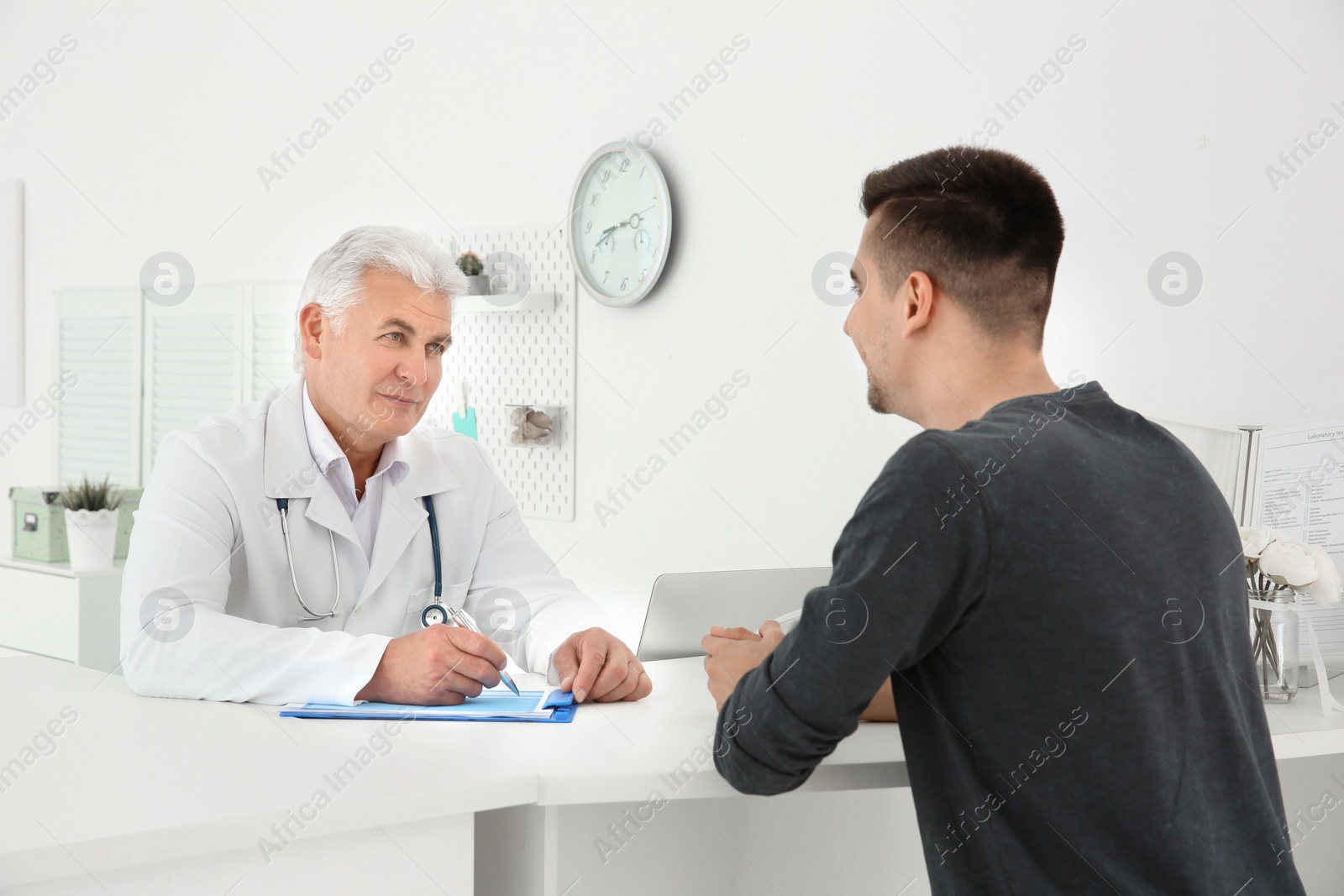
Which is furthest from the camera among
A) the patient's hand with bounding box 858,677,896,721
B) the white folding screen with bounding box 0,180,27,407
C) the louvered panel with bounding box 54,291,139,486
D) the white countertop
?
the white folding screen with bounding box 0,180,27,407

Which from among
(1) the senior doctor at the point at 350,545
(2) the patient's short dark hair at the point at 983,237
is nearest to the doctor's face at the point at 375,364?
(1) the senior doctor at the point at 350,545

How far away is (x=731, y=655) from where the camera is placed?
4.61 feet

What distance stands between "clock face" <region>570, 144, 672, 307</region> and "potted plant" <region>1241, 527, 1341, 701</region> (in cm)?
187

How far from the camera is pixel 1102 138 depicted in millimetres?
2273

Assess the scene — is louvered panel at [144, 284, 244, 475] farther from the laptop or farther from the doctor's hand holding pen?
the doctor's hand holding pen

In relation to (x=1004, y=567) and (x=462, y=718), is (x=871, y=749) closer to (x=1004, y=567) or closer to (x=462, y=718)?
(x=1004, y=567)

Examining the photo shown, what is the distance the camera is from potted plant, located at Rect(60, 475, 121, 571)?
160 inches

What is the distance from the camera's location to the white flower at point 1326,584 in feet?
5.31

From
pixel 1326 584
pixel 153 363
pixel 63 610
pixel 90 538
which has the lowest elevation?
pixel 63 610

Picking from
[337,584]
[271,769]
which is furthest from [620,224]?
[271,769]

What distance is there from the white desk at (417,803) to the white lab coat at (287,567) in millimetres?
70

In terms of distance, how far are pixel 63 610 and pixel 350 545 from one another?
2783mm

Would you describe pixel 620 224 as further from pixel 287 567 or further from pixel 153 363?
pixel 153 363

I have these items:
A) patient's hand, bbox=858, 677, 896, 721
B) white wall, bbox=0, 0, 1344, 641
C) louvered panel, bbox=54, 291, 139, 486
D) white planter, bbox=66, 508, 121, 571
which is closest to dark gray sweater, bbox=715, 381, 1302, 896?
patient's hand, bbox=858, 677, 896, 721
